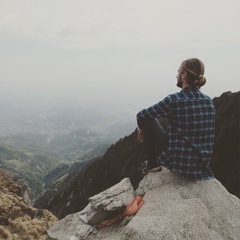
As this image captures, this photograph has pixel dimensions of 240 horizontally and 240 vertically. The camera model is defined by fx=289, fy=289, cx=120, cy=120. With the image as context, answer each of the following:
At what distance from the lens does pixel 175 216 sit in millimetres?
7586

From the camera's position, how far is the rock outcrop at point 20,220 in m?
12.4

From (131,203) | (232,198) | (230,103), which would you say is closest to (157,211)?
(131,203)

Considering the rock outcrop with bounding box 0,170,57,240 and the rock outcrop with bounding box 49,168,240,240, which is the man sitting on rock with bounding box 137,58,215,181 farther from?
the rock outcrop with bounding box 0,170,57,240

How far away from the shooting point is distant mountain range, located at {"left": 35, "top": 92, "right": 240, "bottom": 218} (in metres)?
65.8

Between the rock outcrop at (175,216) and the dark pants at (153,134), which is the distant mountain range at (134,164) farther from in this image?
the dark pants at (153,134)

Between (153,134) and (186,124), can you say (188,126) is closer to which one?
(186,124)

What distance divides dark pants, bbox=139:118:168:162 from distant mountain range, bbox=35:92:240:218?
46169 mm

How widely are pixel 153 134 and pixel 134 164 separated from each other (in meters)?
99.6

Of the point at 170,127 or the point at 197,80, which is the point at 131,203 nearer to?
the point at 170,127

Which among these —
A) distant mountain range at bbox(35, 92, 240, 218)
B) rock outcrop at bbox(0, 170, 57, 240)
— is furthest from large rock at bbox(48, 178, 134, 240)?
distant mountain range at bbox(35, 92, 240, 218)

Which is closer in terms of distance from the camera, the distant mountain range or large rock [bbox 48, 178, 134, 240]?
large rock [bbox 48, 178, 134, 240]

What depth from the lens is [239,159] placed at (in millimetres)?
64312

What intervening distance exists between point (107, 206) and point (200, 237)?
9.88 ft

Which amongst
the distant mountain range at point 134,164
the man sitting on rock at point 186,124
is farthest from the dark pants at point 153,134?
the distant mountain range at point 134,164
